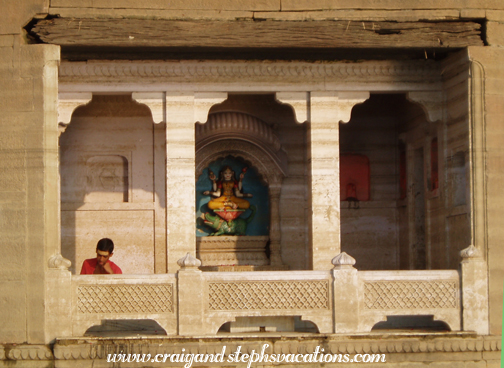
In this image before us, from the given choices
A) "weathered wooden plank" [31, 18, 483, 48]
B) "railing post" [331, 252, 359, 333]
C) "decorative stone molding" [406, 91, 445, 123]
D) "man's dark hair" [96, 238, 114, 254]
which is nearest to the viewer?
"railing post" [331, 252, 359, 333]

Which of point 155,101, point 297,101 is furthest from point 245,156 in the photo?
point 155,101

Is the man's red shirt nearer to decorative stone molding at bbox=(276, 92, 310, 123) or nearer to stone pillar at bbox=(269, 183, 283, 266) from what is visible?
stone pillar at bbox=(269, 183, 283, 266)

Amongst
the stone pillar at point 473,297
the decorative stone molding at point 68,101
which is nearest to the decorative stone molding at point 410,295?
the stone pillar at point 473,297

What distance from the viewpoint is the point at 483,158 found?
10.5m

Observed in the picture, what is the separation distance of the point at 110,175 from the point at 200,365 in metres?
4.26

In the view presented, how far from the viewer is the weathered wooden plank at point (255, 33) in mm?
10422

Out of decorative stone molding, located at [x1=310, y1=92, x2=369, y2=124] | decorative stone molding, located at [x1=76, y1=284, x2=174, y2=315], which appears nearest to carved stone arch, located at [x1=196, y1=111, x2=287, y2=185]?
decorative stone molding, located at [x1=310, y1=92, x2=369, y2=124]

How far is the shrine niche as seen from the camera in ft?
43.3

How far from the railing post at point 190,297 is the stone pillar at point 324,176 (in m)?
1.86

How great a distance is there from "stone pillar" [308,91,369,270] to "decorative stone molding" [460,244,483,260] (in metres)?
1.70

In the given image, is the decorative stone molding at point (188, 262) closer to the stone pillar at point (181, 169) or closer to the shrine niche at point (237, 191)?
the stone pillar at point (181, 169)

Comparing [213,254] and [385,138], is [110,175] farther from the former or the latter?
[385,138]

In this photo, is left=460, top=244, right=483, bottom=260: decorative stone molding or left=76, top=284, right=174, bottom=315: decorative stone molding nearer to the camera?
left=76, top=284, right=174, bottom=315: decorative stone molding

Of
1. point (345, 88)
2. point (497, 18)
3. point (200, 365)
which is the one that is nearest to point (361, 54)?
point (345, 88)
